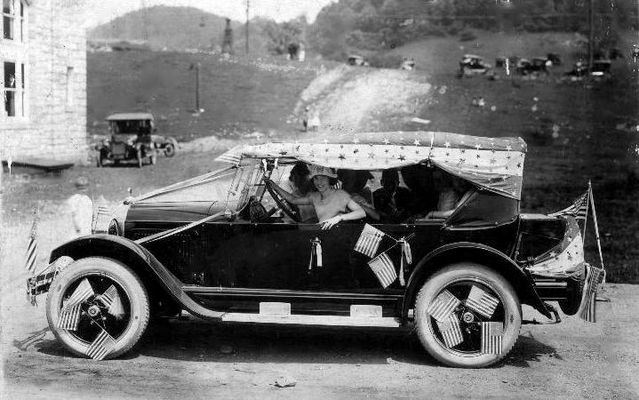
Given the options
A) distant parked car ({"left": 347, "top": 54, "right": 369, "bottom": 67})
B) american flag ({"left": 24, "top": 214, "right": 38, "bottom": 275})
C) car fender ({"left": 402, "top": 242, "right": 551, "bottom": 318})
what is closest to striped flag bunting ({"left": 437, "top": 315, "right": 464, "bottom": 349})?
car fender ({"left": 402, "top": 242, "right": 551, "bottom": 318})

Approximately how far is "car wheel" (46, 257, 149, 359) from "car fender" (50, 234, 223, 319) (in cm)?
8

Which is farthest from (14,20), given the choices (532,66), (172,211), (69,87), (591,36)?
(532,66)

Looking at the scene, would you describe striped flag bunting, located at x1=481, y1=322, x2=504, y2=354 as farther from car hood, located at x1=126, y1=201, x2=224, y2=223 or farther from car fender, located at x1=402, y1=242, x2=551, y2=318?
car hood, located at x1=126, y1=201, x2=224, y2=223

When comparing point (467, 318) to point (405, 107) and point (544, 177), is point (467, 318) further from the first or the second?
point (405, 107)

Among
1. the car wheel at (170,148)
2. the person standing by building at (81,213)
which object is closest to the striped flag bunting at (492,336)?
the person standing by building at (81,213)

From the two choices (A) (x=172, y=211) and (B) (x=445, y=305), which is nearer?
(B) (x=445, y=305)

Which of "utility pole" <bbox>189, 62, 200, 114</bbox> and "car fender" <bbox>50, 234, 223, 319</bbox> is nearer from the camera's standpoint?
"car fender" <bbox>50, 234, 223, 319</bbox>

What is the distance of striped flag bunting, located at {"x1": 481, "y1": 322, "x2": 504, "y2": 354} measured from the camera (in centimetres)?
555

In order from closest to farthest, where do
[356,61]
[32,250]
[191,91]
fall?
[32,250] → [191,91] → [356,61]

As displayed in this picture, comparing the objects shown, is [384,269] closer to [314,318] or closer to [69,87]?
[314,318]

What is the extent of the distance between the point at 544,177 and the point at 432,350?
531 inches

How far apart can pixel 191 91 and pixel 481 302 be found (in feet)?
61.5

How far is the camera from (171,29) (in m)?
23.5

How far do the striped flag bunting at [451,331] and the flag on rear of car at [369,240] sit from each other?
766mm
